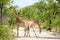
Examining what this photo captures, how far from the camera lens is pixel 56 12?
23703mm

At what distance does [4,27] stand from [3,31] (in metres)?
0.20

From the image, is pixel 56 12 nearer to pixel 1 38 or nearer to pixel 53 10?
pixel 53 10

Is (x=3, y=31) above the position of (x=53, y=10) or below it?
below

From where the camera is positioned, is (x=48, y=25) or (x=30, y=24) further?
(x=48, y=25)

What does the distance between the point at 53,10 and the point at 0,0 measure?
18.6 meters

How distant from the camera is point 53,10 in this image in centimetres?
2448

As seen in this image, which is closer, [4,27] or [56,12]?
[4,27]

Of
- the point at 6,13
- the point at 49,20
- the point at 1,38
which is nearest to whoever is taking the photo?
the point at 1,38

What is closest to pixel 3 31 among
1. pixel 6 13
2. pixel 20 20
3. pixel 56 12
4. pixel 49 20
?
pixel 6 13

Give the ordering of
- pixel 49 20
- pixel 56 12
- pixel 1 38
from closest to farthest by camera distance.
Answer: pixel 1 38
pixel 56 12
pixel 49 20

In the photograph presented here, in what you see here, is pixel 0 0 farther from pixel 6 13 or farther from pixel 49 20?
pixel 49 20

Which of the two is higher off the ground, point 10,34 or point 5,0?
point 5,0

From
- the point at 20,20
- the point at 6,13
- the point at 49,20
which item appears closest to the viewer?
the point at 6,13

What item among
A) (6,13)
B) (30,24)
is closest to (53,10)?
(30,24)
